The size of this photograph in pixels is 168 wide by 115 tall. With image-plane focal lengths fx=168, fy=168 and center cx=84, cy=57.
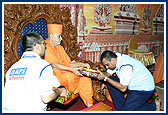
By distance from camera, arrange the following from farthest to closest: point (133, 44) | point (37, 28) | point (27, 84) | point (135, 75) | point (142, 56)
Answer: point (133, 44)
point (142, 56)
point (37, 28)
point (135, 75)
point (27, 84)

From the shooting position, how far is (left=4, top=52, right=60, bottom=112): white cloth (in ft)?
5.61

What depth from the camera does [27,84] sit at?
5.60ft

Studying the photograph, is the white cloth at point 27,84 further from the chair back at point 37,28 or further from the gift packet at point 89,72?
the gift packet at point 89,72

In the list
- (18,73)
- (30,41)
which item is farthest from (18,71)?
(30,41)

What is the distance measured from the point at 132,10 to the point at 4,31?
4.48 metres

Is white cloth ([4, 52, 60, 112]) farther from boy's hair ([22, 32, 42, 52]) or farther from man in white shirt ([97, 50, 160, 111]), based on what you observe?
A: man in white shirt ([97, 50, 160, 111])

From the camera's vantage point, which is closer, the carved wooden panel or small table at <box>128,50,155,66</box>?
the carved wooden panel

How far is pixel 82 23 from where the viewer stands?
4250 millimetres

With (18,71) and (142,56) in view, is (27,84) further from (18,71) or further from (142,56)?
(142,56)

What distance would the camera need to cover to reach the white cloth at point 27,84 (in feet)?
5.61

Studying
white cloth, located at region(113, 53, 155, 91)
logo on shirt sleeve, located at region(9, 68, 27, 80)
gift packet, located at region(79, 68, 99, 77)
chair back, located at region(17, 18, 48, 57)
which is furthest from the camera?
gift packet, located at region(79, 68, 99, 77)

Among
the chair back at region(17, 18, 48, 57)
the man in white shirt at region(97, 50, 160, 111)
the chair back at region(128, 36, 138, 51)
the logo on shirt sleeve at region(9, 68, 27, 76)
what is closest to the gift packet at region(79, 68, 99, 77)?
the man in white shirt at region(97, 50, 160, 111)

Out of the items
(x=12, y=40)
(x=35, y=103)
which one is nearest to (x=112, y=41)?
(x=12, y=40)

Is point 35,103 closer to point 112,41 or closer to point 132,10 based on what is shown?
point 112,41
